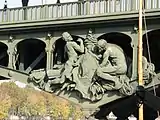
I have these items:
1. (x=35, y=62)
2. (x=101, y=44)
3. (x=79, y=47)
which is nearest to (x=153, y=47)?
(x=101, y=44)

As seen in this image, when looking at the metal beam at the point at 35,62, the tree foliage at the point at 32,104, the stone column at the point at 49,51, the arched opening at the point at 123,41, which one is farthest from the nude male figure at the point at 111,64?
the metal beam at the point at 35,62

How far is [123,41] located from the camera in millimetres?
44125

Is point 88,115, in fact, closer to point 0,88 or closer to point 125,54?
point 125,54

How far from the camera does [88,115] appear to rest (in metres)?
41.5

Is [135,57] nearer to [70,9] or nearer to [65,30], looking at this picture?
[65,30]

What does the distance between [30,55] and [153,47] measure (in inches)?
343

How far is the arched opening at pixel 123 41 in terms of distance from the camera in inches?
1657

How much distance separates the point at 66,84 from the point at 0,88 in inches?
331

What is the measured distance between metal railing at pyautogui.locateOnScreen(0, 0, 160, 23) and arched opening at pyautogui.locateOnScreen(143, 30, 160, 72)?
194 cm

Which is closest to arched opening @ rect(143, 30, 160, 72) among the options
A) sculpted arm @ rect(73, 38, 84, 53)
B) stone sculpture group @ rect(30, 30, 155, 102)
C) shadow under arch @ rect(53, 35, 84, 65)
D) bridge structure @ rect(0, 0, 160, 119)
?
bridge structure @ rect(0, 0, 160, 119)

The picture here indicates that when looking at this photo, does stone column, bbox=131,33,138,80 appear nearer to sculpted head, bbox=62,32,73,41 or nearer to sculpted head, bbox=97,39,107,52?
sculpted head, bbox=97,39,107,52

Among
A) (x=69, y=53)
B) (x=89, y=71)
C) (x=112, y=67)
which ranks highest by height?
(x=69, y=53)

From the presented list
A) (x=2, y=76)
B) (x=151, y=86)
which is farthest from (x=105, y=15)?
(x=2, y=76)

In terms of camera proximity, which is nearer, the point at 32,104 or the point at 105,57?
the point at 32,104
